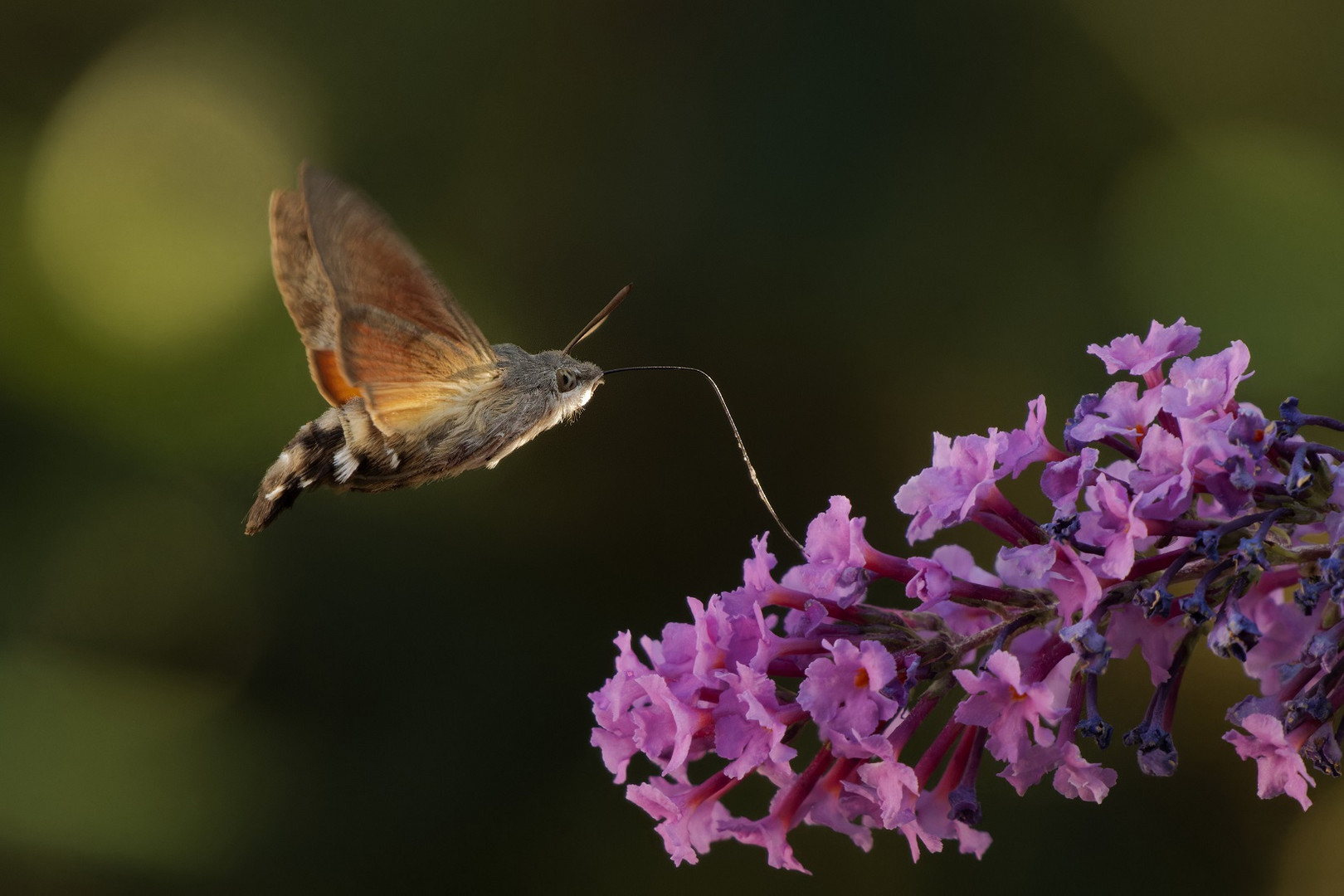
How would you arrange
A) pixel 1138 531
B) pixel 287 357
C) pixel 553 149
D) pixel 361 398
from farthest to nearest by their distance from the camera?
1. pixel 553 149
2. pixel 287 357
3. pixel 361 398
4. pixel 1138 531

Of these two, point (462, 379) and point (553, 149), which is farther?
point (553, 149)

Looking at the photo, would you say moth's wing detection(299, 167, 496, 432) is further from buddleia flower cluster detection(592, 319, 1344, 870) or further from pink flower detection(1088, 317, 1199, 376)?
pink flower detection(1088, 317, 1199, 376)

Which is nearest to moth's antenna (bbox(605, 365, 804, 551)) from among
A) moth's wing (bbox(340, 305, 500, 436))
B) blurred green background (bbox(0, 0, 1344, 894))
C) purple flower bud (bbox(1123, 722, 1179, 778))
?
moth's wing (bbox(340, 305, 500, 436))

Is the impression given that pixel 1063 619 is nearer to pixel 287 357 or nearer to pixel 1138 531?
pixel 1138 531

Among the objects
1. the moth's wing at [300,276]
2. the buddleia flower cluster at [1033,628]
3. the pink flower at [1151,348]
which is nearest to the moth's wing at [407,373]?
the moth's wing at [300,276]

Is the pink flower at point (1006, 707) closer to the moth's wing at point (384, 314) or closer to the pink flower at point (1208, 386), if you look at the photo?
the pink flower at point (1208, 386)

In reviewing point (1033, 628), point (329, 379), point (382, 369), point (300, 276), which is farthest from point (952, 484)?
point (300, 276)

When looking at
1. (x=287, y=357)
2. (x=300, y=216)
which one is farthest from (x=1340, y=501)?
(x=287, y=357)
